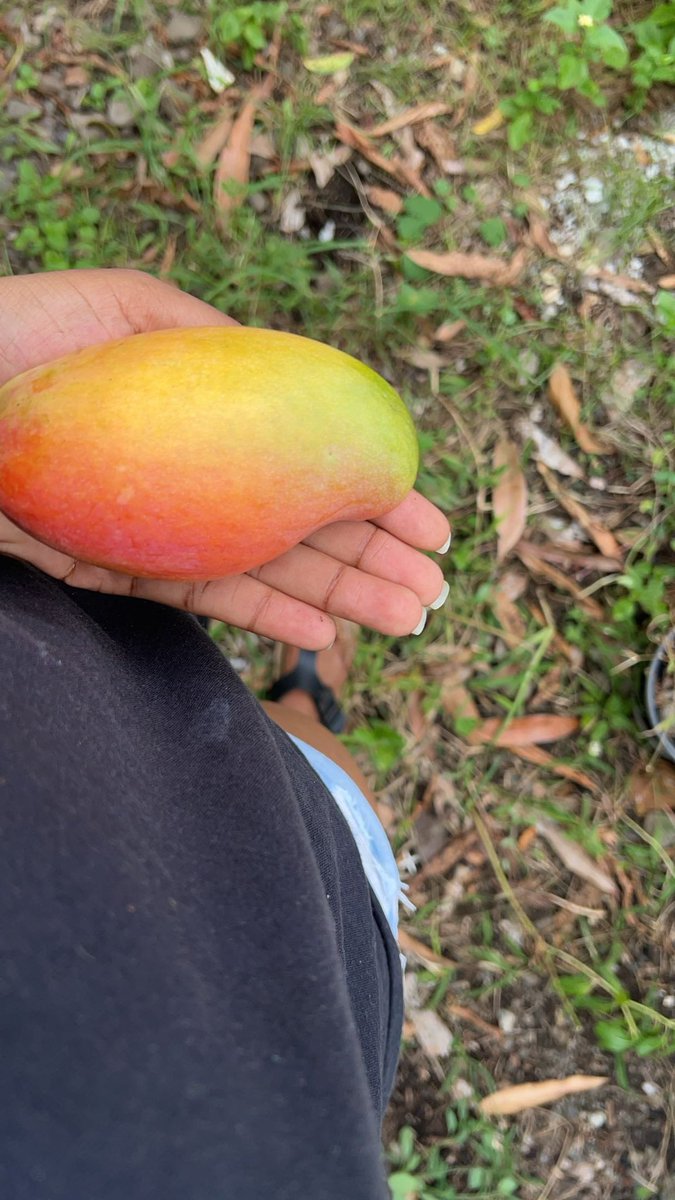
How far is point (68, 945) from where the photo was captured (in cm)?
90

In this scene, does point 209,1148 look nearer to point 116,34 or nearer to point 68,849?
point 68,849

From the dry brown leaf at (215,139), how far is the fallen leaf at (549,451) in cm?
108

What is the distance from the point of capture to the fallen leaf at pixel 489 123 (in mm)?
2240

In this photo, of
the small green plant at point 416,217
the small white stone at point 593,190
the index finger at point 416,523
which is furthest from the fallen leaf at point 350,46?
the index finger at point 416,523

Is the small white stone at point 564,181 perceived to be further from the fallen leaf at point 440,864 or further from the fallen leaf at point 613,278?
the fallen leaf at point 440,864

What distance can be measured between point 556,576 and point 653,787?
621 mm

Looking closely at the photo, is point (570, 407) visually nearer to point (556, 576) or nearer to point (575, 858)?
point (556, 576)

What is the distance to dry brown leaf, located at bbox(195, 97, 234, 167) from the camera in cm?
218

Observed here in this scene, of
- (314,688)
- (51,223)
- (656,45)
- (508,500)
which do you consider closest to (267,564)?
(314,688)

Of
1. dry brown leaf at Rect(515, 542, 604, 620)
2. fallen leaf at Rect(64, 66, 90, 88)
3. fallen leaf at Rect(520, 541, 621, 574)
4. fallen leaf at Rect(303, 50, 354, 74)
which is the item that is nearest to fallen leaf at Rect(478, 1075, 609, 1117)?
dry brown leaf at Rect(515, 542, 604, 620)

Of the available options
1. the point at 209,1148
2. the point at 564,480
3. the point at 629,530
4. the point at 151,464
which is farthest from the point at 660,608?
the point at 209,1148

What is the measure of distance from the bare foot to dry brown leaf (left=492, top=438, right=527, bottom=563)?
46cm

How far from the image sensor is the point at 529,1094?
2.09 m

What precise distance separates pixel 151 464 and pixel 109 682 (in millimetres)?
318
